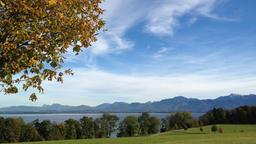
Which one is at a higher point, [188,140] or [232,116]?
[232,116]

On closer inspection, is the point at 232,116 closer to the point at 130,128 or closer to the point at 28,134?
the point at 130,128

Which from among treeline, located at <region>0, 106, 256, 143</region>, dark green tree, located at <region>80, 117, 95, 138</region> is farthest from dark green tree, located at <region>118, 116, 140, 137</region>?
dark green tree, located at <region>80, 117, 95, 138</region>

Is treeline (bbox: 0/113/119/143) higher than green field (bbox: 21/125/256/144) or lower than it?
higher

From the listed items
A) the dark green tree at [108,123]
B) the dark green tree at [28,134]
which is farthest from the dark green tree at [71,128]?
the dark green tree at [108,123]

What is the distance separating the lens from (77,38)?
1419cm

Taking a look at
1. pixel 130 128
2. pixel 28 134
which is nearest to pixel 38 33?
pixel 28 134

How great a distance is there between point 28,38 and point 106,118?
169 metres

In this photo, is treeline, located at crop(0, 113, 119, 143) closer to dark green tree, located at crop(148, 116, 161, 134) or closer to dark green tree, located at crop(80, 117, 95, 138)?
dark green tree, located at crop(80, 117, 95, 138)

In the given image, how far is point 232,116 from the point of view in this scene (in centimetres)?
17825

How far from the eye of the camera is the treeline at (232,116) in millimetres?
172750

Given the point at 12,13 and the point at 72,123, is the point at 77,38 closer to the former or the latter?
the point at 12,13

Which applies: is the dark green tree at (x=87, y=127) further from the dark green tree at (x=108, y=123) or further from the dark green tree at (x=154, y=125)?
the dark green tree at (x=154, y=125)

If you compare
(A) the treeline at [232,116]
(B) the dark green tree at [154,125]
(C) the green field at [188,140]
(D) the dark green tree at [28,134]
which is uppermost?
(A) the treeline at [232,116]

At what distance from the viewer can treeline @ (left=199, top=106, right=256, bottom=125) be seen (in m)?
173
